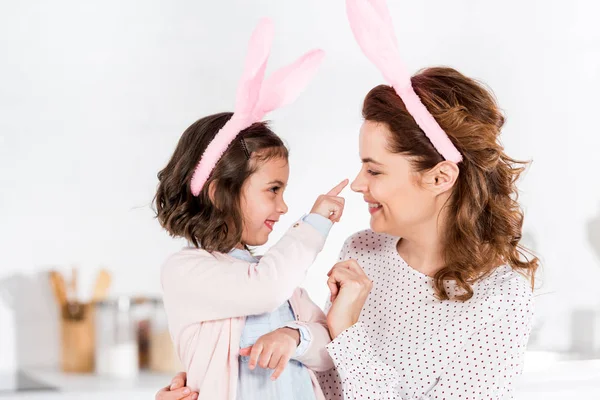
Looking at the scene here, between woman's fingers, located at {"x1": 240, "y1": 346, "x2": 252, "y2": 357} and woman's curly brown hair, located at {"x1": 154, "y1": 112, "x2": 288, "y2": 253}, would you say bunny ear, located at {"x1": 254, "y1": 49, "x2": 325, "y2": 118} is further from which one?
woman's fingers, located at {"x1": 240, "y1": 346, "x2": 252, "y2": 357}

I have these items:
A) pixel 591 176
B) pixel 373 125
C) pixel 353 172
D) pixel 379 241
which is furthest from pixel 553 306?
pixel 373 125

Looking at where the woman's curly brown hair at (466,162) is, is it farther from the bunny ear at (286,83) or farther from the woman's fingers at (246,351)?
the woman's fingers at (246,351)

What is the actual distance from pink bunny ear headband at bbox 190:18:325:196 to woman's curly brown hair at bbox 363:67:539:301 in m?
0.14

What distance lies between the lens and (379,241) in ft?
5.64

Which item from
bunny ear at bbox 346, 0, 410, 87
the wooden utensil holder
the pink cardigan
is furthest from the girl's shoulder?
the wooden utensil holder

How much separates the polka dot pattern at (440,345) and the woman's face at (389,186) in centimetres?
14

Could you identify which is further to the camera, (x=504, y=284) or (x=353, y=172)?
(x=353, y=172)

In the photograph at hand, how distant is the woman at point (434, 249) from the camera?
56.2 inches

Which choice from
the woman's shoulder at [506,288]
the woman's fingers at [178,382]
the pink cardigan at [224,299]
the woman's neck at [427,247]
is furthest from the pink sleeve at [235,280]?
the woman's shoulder at [506,288]

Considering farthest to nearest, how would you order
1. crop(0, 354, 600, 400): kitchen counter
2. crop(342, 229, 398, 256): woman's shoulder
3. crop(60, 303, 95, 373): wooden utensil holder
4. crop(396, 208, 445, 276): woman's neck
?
crop(60, 303, 95, 373): wooden utensil holder, crop(0, 354, 600, 400): kitchen counter, crop(342, 229, 398, 256): woman's shoulder, crop(396, 208, 445, 276): woman's neck

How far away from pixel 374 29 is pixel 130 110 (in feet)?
3.86

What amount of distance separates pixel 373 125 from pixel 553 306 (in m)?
1.67

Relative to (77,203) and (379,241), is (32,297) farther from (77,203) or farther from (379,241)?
(379,241)

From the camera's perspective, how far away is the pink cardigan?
1391 millimetres
